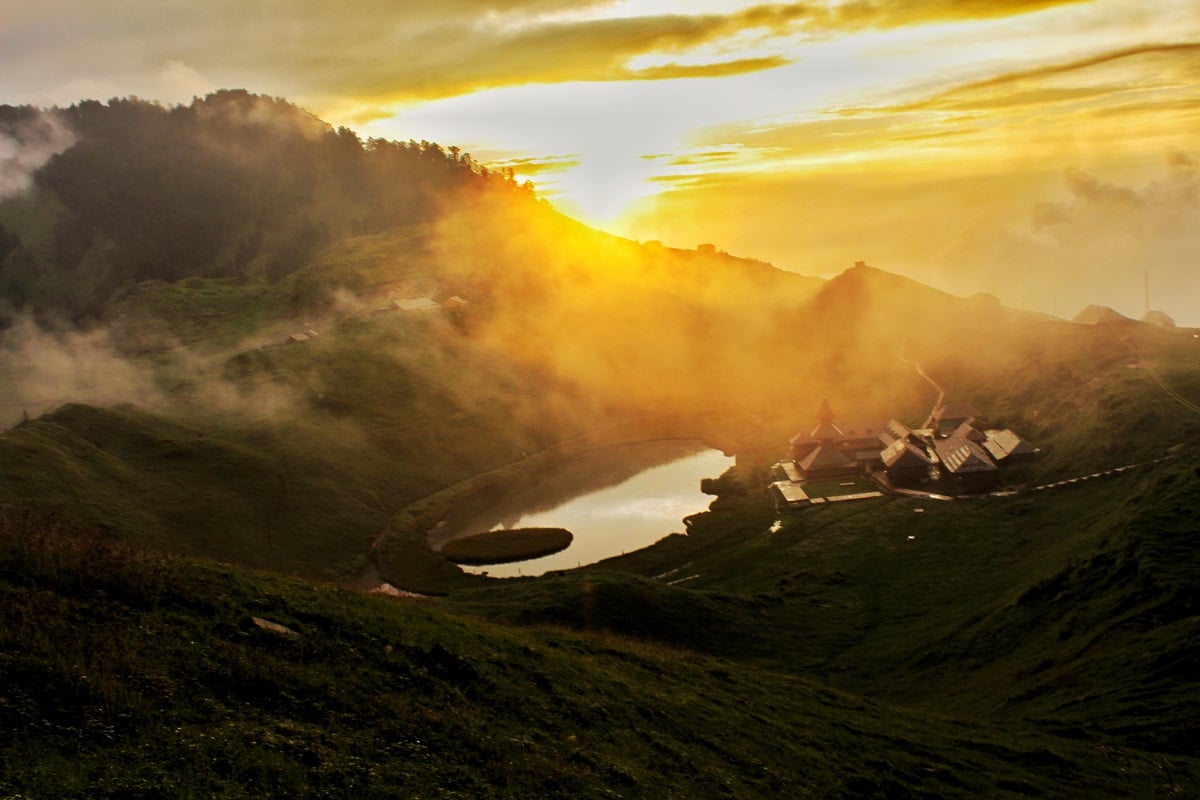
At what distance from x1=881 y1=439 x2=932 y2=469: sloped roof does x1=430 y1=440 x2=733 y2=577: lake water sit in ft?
86.9

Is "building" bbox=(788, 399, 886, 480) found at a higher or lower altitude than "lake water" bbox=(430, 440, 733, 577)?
higher

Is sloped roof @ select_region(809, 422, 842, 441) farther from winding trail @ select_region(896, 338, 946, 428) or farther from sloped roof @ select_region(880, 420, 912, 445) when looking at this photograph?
winding trail @ select_region(896, 338, 946, 428)

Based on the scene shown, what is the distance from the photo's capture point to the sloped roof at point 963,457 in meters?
104

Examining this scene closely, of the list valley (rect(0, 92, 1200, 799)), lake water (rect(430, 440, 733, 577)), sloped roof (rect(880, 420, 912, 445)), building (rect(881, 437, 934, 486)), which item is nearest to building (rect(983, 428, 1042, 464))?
valley (rect(0, 92, 1200, 799))

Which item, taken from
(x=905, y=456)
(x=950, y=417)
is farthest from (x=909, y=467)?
(x=950, y=417)

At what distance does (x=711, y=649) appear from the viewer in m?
61.1

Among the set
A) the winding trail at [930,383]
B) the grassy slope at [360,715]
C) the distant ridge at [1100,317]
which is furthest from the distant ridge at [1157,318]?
the grassy slope at [360,715]

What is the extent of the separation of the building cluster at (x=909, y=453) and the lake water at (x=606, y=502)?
596 inches

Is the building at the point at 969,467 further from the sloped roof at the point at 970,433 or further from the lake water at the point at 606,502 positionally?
the lake water at the point at 606,502

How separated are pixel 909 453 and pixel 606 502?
44779mm

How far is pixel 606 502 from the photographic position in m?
128

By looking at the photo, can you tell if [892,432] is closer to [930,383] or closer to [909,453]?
[909,453]

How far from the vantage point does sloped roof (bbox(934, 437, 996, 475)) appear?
104 meters

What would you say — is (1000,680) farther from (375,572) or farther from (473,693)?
(375,572)
